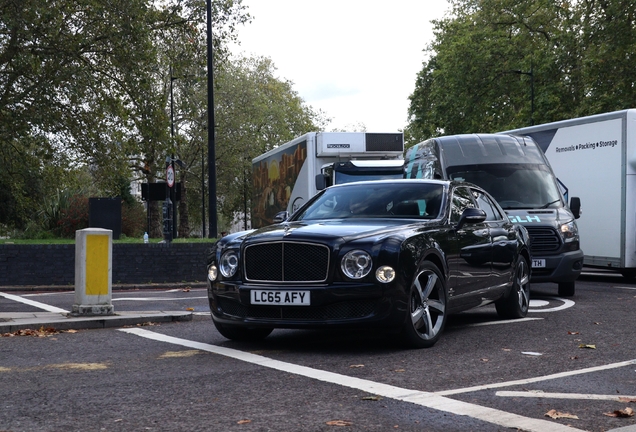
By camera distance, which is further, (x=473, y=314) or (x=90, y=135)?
(x=90, y=135)

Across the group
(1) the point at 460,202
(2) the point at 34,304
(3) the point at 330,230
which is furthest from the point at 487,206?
(2) the point at 34,304

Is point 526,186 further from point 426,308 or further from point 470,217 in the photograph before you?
point 426,308

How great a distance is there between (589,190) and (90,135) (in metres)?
13.0

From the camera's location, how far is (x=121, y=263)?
2112 centimetres

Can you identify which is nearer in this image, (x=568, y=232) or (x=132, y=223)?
(x=568, y=232)

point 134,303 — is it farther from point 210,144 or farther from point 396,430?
point 210,144

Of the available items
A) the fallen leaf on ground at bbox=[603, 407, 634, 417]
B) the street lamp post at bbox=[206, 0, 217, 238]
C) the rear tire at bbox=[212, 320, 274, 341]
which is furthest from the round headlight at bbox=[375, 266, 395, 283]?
the street lamp post at bbox=[206, 0, 217, 238]

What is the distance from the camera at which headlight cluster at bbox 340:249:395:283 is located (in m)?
7.70

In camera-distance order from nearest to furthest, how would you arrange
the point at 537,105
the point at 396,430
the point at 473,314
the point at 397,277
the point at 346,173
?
the point at 396,430 → the point at 397,277 → the point at 473,314 → the point at 346,173 → the point at 537,105

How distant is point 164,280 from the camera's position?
69.9 feet

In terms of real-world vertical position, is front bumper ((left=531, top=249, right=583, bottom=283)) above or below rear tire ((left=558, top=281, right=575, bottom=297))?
above

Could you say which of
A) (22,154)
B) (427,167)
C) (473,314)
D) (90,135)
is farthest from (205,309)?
(22,154)

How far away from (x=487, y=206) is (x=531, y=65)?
110 feet

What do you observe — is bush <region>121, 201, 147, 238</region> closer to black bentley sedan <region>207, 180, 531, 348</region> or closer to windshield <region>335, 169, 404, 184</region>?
windshield <region>335, 169, 404, 184</region>
